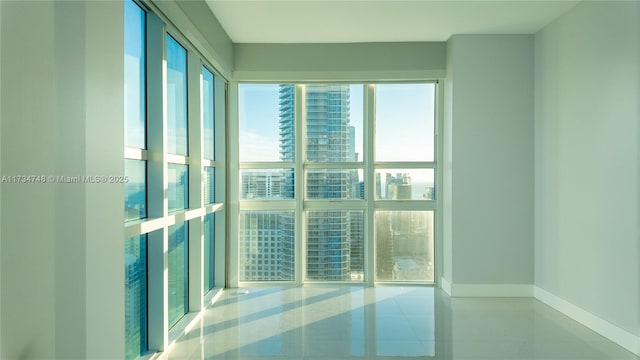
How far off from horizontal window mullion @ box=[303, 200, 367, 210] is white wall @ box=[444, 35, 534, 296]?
1.14 m

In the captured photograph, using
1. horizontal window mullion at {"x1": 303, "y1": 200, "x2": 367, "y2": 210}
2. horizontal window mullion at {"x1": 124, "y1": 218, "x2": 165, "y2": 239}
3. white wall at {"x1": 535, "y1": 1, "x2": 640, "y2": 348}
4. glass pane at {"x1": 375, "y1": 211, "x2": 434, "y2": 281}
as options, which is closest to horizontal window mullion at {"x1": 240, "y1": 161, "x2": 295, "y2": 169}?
horizontal window mullion at {"x1": 303, "y1": 200, "x2": 367, "y2": 210}

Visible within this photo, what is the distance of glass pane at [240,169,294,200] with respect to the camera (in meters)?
5.25

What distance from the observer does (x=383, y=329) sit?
3658 mm

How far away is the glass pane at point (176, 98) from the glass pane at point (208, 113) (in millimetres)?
645

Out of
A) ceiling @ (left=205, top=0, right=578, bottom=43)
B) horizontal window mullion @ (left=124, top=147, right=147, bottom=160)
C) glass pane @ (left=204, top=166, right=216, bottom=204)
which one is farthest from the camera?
glass pane @ (left=204, top=166, right=216, bottom=204)

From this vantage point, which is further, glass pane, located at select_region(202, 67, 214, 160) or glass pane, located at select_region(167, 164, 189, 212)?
glass pane, located at select_region(202, 67, 214, 160)

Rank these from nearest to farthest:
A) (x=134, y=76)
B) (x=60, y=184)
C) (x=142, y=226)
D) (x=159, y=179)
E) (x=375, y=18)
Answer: (x=60, y=184) < (x=142, y=226) < (x=134, y=76) < (x=159, y=179) < (x=375, y=18)

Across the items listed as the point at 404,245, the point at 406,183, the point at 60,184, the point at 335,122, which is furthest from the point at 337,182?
the point at 60,184

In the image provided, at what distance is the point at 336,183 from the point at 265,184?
896 mm

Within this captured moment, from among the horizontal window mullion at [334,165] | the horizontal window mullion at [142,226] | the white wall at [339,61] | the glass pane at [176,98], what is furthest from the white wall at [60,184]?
the horizontal window mullion at [334,165]

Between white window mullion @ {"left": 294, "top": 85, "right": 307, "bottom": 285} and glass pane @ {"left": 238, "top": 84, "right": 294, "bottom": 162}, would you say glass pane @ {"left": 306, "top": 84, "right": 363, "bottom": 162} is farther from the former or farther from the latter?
glass pane @ {"left": 238, "top": 84, "right": 294, "bottom": 162}

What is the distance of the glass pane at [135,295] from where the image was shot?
2656 millimetres

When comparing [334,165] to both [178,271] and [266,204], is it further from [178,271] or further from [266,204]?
[178,271]

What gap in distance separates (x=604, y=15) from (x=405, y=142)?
237 centimetres
